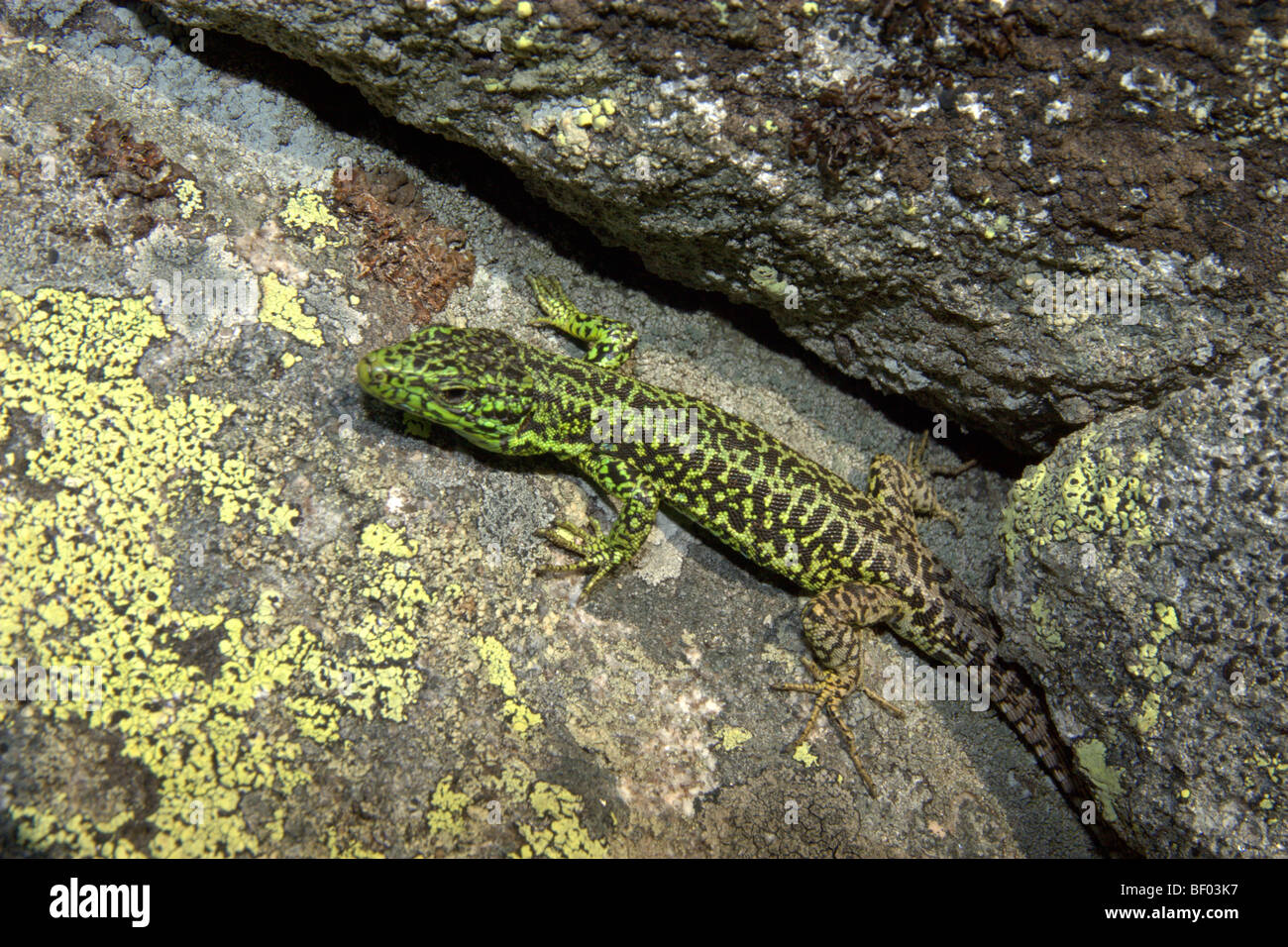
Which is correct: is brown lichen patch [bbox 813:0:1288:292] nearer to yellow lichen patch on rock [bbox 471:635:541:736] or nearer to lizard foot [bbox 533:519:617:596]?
lizard foot [bbox 533:519:617:596]

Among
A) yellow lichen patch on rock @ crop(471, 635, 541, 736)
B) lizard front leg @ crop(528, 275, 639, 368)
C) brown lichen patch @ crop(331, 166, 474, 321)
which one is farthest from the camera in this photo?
lizard front leg @ crop(528, 275, 639, 368)

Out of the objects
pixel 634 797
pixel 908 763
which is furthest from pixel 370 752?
pixel 908 763

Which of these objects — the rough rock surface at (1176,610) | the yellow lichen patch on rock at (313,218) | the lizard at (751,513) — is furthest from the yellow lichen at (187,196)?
the rough rock surface at (1176,610)

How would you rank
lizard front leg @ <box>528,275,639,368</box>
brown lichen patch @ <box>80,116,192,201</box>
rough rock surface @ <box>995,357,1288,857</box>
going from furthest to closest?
lizard front leg @ <box>528,275,639,368</box> → brown lichen patch @ <box>80,116,192,201</box> → rough rock surface @ <box>995,357,1288,857</box>

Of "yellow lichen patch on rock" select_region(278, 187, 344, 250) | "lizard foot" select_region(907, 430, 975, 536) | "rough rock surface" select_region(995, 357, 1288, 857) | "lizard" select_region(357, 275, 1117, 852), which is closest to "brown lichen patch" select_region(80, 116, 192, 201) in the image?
"yellow lichen patch on rock" select_region(278, 187, 344, 250)

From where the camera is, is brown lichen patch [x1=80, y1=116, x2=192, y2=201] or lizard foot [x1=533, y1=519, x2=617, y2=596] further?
lizard foot [x1=533, y1=519, x2=617, y2=596]

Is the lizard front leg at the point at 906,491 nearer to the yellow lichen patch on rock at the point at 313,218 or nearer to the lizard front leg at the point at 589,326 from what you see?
the lizard front leg at the point at 589,326

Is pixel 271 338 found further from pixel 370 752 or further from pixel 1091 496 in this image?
pixel 1091 496

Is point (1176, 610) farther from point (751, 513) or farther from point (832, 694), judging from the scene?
point (751, 513)
